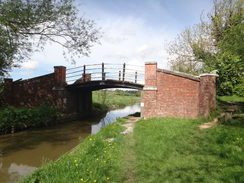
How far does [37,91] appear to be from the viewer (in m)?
15.7

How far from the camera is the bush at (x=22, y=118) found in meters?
10.5

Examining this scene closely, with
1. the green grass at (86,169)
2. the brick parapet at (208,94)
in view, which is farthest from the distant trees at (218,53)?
the green grass at (86,169)

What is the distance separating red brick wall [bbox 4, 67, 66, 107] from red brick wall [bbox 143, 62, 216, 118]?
8.21m

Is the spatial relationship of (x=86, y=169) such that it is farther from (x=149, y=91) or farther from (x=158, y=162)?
(x=149, y=91)

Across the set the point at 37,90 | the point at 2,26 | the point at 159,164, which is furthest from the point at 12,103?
the point at 159,164

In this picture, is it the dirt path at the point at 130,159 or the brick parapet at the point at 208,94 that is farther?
the brick parapet at the point at 208,94

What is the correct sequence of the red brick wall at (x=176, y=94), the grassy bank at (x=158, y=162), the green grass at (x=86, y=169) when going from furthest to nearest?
the red brick wall at (x=176, y=94)
the green grass at (x=86, y=169)
the grassy bank at (x=158, y=162)

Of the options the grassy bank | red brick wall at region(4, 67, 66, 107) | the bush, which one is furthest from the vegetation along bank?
red brick wall at region(4, 67, 66, 107)

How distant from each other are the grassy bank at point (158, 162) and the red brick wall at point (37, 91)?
35.7 ft

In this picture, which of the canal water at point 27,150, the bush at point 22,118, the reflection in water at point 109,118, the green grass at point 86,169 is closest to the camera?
the green grass at point 86,169

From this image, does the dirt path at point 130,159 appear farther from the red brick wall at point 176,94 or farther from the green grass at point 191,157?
the red brick wall at point 176,94

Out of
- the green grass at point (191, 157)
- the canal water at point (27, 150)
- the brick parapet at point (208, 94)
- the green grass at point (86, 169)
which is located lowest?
the canal water at point (27, 150)

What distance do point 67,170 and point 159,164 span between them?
2221 millimetres

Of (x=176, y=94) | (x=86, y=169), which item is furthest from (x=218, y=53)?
(x=86, y=169)
